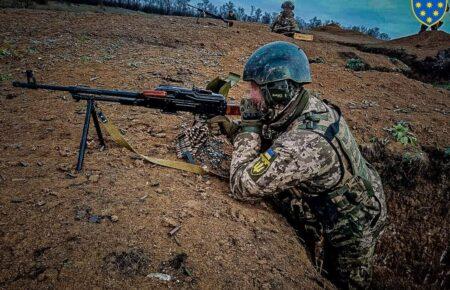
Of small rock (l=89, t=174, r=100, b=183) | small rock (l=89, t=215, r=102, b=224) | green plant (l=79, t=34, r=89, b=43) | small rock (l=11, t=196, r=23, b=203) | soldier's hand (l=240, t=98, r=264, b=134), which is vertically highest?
green plant (l=79, t=34, r=89, b=43)

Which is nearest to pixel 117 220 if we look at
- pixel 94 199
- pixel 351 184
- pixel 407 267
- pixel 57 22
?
pixel 94 199

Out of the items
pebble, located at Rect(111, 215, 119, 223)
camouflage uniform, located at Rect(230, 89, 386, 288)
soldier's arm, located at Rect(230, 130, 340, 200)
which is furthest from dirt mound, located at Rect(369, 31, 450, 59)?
pebble, located at Rect(111, 215, 119, 223)

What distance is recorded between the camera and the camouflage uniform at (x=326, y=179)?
2707mm

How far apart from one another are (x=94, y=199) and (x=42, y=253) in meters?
0.73

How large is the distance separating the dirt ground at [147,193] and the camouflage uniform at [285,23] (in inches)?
274

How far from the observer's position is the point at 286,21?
15359 mm

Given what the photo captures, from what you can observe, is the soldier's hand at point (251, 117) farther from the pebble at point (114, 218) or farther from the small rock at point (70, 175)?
the small rock at point (70, 175)

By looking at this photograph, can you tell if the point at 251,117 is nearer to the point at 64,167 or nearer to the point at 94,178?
the point at 94,178

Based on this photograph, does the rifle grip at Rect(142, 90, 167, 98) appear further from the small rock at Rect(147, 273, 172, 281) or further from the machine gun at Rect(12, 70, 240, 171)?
the small rock at Rect(147, 273, 172, 281)

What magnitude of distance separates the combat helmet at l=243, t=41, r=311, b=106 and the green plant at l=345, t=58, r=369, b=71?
904 cm

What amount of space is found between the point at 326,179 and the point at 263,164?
0.64 metres

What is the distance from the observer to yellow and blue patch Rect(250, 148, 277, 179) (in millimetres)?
2727

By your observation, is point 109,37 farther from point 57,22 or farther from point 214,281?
point 214,281

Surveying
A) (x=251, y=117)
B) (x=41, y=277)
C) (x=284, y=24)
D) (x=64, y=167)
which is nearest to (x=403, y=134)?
(x=251, y=117)
